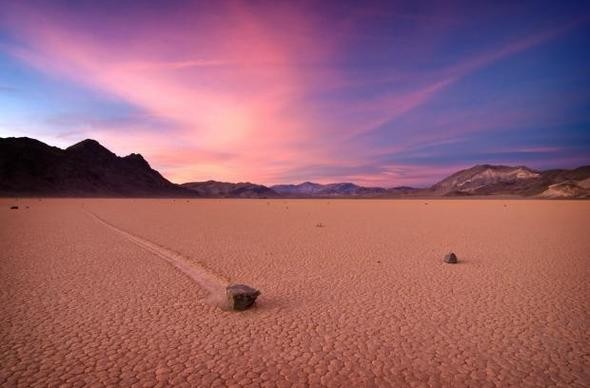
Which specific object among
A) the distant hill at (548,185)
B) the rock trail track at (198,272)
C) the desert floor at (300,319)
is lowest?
the desert floor at (300,319)

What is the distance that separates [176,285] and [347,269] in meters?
4.67

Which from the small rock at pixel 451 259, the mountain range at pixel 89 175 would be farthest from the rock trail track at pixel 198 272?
the mountain range at pixel 89 175

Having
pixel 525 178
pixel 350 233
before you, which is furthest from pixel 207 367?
pixel 525 178

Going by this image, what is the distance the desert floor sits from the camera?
16.3ft

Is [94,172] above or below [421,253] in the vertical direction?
above

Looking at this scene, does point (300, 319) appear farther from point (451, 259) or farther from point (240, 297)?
point (451, 259)

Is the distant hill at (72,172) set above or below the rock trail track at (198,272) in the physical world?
above

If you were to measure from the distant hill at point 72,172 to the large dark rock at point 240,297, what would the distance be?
393 feet

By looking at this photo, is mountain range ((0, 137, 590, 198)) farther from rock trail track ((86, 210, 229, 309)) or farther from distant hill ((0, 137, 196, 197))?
rock trail track ((86, 210, 229, 309))

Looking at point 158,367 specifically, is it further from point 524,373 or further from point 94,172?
point 94,172

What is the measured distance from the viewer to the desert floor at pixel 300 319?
4953 mm

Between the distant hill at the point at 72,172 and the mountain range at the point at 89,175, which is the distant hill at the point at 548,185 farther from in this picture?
the distant hill at the point at 72,172

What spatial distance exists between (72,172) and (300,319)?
480 feet

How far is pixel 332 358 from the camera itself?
534 centimetres
